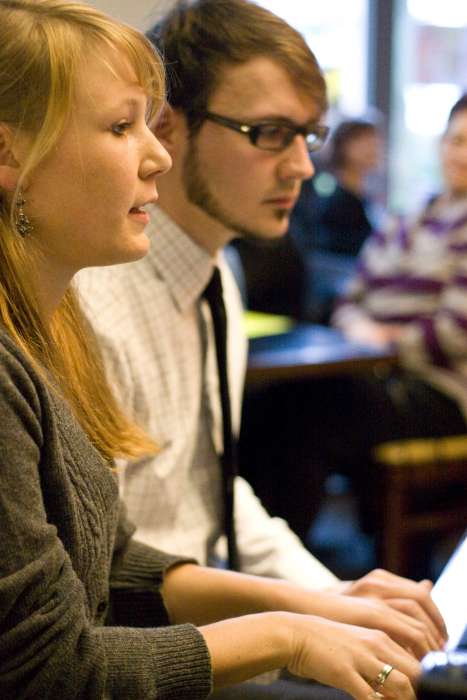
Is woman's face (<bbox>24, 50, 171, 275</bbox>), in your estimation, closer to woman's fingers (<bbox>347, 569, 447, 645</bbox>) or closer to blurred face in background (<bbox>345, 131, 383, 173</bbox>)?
woman's fingers (<bbox>347, 569, 447, 645</bbox>)

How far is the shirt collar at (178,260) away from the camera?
164 centimetres

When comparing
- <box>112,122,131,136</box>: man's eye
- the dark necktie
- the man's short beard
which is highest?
<box>112,122,131,136</box>: man's eye

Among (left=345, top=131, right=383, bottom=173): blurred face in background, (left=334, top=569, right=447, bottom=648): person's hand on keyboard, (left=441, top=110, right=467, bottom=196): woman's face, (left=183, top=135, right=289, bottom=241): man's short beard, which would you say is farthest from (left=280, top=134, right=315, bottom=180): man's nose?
(left=345, top=131, right=383, bottom=173): blurred face in background

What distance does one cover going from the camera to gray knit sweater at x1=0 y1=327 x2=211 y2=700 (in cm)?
93

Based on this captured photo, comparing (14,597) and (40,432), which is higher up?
(40,432)

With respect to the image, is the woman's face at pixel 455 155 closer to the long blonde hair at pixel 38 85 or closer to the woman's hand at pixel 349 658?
the long blonde hair at pixel 38 85

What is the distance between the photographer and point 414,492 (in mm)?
2818

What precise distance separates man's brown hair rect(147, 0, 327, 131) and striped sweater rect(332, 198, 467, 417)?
136 cm

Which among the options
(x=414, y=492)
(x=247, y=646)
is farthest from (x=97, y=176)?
(x=414, y=492)

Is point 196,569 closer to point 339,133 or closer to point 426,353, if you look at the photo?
point 426,353

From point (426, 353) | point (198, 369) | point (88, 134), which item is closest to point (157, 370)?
point (198, 369)

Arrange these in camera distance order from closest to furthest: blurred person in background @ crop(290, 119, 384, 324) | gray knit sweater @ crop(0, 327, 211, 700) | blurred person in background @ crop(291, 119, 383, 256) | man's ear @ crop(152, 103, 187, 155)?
gray knit sweater @ crop(0, 327, 211, 700), man's ear @ crop(152, 103, 187, 155), blurred person in background @ crop(290, 119, 384, 324), blurred person in background @ crop(291, 119, 383, 256)

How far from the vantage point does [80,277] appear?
4.86ft

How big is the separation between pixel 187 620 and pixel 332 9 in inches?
200
